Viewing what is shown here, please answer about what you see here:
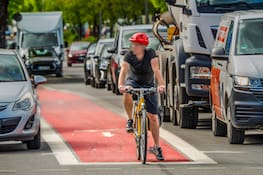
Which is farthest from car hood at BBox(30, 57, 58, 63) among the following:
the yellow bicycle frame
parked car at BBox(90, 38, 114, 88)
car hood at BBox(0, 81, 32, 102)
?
the yellow bicycle frame

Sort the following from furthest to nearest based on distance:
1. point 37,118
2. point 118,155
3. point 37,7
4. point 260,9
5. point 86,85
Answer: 1. point 37,7
2. point 86,85
3. point 260,9
4. point 37,118
5. point 118,155

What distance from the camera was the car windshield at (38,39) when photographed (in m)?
52.8

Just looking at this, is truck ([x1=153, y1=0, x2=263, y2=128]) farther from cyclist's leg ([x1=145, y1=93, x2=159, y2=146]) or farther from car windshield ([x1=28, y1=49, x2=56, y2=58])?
car windshield ([x1=28, y1=49, x2=56, y2=58])

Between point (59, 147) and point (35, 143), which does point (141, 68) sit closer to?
point (35, 143)

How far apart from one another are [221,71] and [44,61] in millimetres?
34873

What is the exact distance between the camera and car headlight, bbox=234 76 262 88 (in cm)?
1647

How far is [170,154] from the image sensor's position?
15.7 m

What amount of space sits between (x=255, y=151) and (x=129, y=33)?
1673cm

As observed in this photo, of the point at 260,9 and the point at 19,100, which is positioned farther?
the point at 260,9

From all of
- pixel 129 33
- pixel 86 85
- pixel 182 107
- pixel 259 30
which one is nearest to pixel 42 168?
pixel 259 30

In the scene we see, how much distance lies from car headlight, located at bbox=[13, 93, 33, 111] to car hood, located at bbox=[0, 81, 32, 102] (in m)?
0.06

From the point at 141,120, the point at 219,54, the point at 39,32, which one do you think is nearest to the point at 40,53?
the point at 39,32

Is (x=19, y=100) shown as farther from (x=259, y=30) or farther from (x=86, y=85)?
(x=86, y=85)

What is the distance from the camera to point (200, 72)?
64.5 feet
